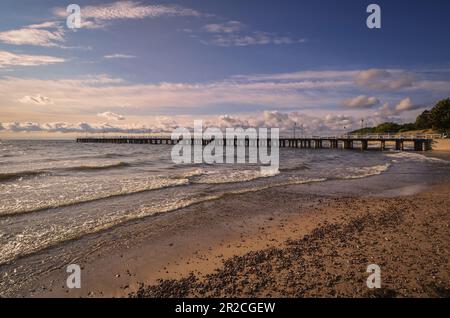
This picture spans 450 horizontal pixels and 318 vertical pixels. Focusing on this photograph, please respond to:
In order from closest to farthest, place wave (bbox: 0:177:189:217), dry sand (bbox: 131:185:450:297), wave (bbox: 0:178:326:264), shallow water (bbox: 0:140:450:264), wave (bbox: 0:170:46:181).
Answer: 1. dry sand (bbox: 131:185:450:297)
2. wave (bbox: 0:178:326:264)
3. shallow water (bbox: 0:140:450:264)
4. wave (bbox: 0:177:189:217)
5. wave (bbox: 0:170:46:181)

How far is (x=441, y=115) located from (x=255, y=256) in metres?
84.4

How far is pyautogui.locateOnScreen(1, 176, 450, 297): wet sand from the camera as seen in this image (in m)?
5.00

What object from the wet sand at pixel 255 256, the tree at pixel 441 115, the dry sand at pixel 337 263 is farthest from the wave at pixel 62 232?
the tree at pixel 441 115

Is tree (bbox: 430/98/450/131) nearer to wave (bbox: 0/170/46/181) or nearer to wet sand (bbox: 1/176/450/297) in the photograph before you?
wet sand (bbox: 1/176/450/297)

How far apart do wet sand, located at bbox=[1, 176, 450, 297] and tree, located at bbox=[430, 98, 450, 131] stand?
Result: 245 feet

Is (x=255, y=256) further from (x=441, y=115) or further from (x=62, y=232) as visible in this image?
(x=441, y=115)

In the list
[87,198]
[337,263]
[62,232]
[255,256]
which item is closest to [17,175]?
[87,198]

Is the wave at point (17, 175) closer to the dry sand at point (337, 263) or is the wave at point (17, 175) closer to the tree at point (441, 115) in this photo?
the dry sand at point (337, 263)

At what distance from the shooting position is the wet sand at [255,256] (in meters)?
5.00

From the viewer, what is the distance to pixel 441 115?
226ft

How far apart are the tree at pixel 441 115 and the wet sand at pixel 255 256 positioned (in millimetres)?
74678

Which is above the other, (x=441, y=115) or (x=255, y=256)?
(x=441, y=115)

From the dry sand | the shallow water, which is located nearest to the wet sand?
the dry sand
